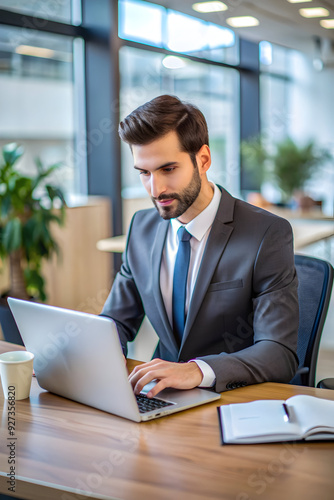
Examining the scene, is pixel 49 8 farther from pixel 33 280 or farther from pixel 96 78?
pixel 33 280

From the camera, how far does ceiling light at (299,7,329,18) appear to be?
12.6ft

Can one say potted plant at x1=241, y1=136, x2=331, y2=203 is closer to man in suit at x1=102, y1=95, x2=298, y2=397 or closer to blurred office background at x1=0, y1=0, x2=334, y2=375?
blurred office background at x1=0, y1=0, x2=334, y2=375

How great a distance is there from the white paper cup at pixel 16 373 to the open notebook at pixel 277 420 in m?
0.45

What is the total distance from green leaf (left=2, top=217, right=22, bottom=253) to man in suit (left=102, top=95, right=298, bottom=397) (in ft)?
5.83

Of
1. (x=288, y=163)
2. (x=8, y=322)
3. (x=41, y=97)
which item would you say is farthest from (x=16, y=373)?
(x=288, y=163)

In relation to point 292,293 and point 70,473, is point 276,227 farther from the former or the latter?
point 70,473

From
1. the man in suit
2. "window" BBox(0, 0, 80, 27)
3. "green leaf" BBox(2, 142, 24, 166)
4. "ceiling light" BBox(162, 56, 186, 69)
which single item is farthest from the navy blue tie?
"ceiling light" BBox(162, 56, 186, 69)

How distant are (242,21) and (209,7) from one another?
2.04 ft

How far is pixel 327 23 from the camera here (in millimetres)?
4418

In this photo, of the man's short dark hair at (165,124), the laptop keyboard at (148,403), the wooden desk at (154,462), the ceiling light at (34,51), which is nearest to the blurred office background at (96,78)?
the ceiling light at (34,51)

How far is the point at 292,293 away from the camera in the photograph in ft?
5.23

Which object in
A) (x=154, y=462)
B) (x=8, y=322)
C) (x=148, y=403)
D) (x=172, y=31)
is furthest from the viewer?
(x=172, y=31)

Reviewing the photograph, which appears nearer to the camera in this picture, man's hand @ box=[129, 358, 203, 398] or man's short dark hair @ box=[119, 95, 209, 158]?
man's hand @ box=[129, 358, 203, 398]

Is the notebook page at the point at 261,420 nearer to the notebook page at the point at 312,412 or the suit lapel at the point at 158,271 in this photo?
the notebook page at the point at 312,412
